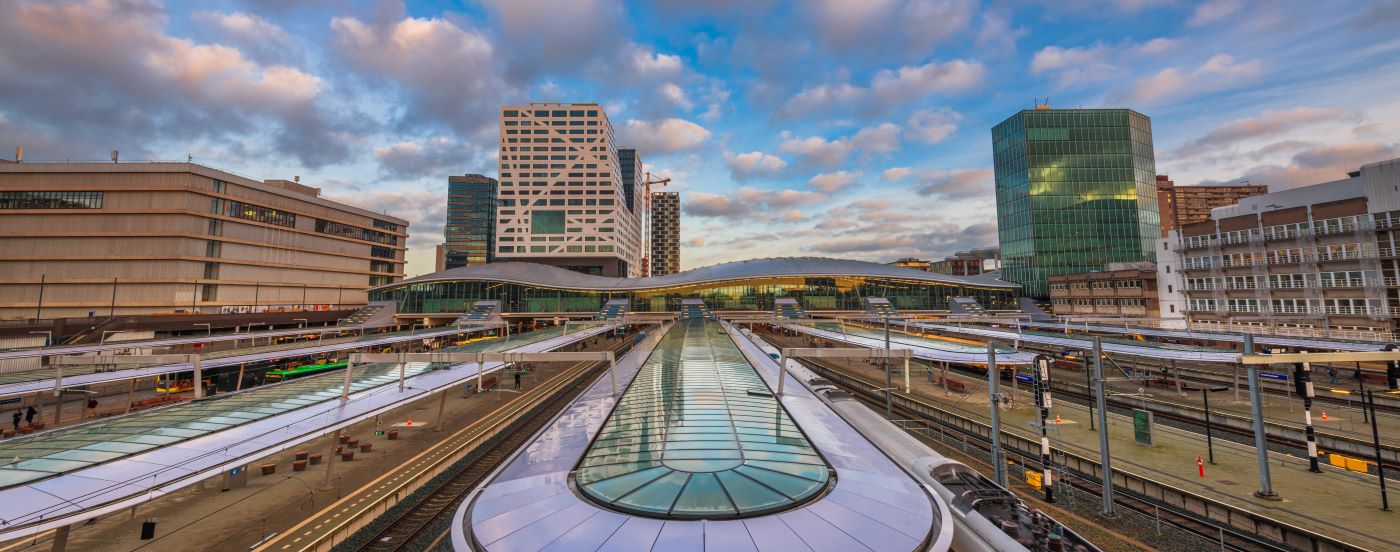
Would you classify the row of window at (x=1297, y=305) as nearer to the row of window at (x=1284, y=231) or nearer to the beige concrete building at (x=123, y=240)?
the row of window at (x=1284, y=231)

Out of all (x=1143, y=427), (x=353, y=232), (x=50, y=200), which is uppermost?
(x=353, y=232)

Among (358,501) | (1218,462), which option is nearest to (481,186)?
(358,501)

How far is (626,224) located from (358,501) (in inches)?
4709

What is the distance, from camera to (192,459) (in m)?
11.5

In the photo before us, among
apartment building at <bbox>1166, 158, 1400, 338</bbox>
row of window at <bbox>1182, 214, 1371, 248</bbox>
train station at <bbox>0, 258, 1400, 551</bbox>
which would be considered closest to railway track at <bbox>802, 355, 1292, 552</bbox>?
train station at <bbox>0, 258, 1400, 551</bbox>

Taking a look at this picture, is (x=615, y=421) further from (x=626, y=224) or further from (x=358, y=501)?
(x=626, y=224)

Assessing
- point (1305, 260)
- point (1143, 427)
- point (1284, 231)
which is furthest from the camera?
point (1284, 231)

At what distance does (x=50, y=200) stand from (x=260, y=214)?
1888cm

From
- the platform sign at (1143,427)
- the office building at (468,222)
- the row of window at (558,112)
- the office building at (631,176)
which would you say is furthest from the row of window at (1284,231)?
the office building at (468,222)

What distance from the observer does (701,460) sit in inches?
363

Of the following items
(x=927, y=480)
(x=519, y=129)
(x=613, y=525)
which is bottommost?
(x=927, y=480)

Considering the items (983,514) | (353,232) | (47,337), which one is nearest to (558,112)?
(353,232)

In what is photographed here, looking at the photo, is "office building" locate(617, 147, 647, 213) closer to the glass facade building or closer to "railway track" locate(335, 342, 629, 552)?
the glass facade building

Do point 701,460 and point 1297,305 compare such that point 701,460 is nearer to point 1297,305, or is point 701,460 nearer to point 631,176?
point 1297,305
